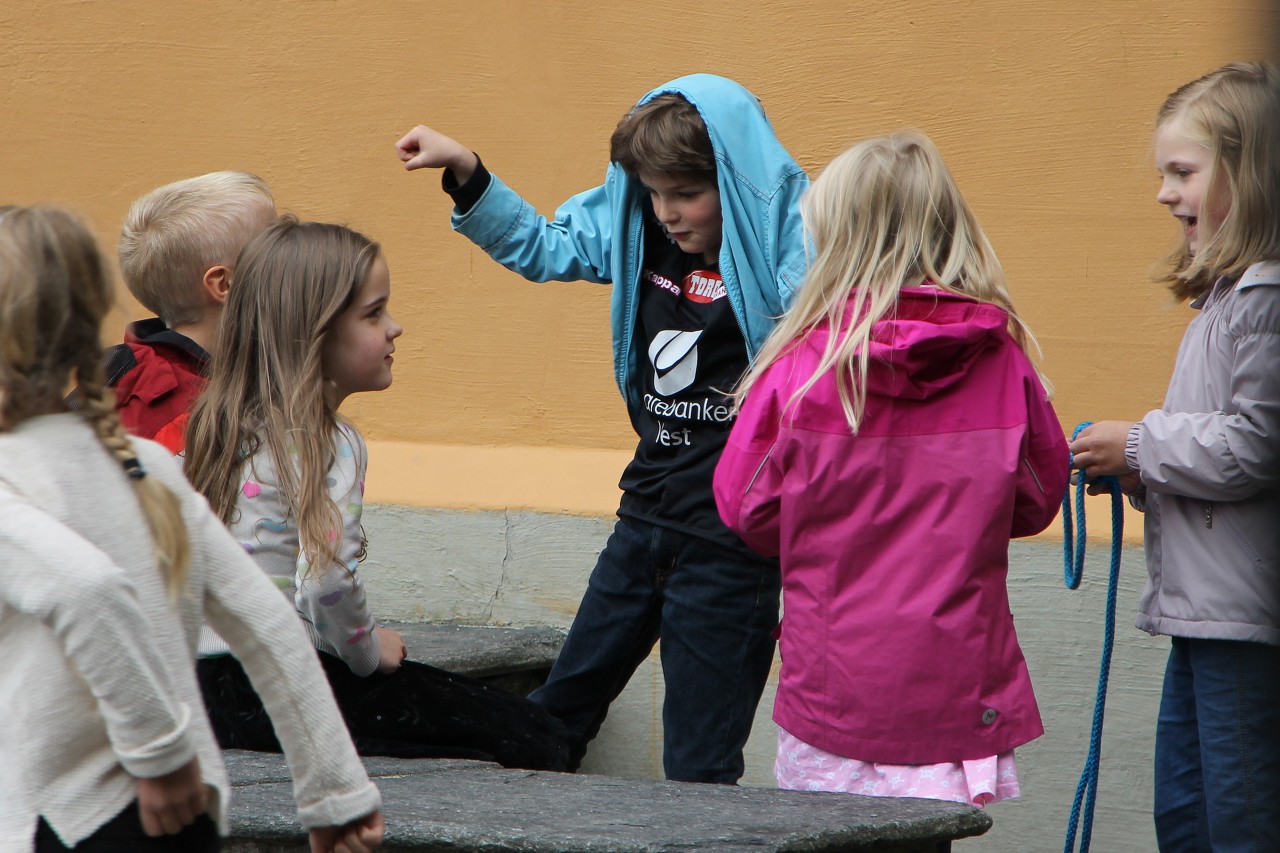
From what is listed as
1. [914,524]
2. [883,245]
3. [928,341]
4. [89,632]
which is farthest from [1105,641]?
[89,632]

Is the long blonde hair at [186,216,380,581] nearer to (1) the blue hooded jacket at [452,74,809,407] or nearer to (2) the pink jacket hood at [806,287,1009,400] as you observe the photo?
(1) the blue hooded jacket at [452,74,809,407]

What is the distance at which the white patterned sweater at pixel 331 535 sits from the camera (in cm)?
251

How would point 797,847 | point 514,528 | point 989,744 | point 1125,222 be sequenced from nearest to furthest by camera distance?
point 797,847 < point 989,744 < point 1125,222 < point 514,528

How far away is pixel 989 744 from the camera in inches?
97.2

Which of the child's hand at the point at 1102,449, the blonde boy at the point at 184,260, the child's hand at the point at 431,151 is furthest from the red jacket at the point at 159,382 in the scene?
the child's hand at the point at 1102,449

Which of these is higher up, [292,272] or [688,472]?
[292,272]

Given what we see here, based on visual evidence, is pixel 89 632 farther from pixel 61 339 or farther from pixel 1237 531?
pixel 1237 531

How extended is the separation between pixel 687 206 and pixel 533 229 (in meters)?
0.39

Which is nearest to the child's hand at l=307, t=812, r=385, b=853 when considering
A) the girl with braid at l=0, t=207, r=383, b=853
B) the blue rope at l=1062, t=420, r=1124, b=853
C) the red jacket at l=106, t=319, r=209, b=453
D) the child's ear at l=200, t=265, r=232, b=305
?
the girl with braid at l=0, t=207, r=383, b=853

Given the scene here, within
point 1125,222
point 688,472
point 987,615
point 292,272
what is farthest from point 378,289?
point 1125,222

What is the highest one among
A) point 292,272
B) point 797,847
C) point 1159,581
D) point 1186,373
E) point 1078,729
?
point 292,272

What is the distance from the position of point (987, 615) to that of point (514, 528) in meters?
1.70

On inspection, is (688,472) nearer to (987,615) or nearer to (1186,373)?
(987,615)

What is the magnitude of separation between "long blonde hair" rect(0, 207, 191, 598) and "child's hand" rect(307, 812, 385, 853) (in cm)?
36
